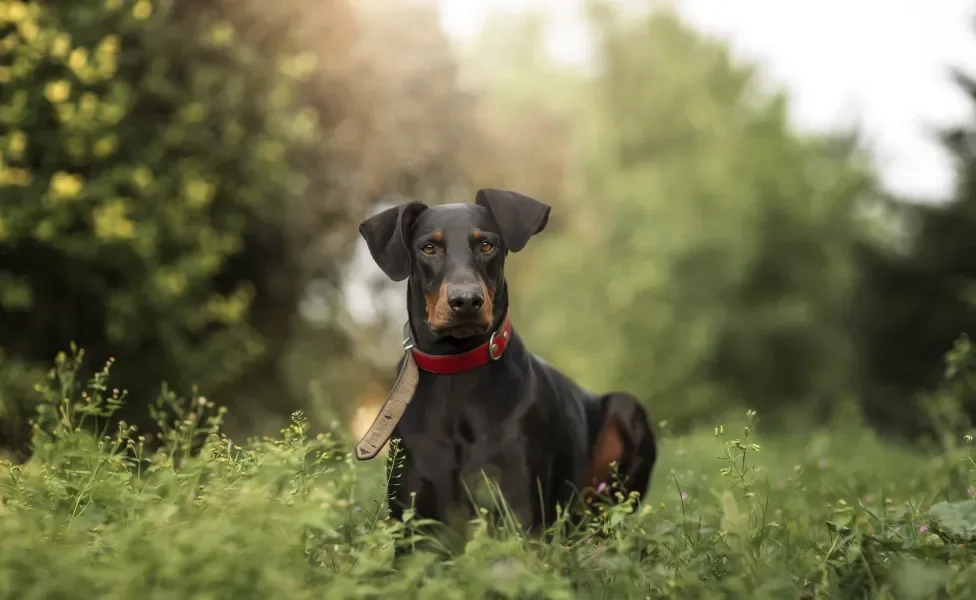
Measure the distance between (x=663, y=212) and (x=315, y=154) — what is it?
11.3 meters

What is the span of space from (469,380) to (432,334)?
273 mm

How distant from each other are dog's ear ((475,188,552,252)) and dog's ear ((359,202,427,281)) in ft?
1.22

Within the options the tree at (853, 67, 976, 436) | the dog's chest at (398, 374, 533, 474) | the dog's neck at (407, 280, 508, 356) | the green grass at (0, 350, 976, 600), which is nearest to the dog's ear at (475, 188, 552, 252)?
the dog's neck at (407, 280, 508, 356)

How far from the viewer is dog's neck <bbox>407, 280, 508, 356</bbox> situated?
13.9 ft

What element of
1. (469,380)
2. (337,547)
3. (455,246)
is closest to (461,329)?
(469,380)

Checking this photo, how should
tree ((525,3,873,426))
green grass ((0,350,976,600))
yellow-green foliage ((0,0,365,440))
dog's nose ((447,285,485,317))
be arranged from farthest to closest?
tree ((525,3,873,426)), yellow-green foliage ((0,0,365,440)), dog's nose ((447,285,485,317)), green grass ((0,350,976,600))

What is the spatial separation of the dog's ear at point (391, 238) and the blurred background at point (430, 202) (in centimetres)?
114

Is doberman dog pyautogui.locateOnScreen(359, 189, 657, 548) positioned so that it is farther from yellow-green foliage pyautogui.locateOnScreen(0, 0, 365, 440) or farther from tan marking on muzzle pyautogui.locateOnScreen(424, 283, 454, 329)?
yellow-green foliage pyautogui.locateOnScreen(0, 0, 365, 440)

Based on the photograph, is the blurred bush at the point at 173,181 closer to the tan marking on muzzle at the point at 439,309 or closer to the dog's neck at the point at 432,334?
the dog's neck at the point at 432,334

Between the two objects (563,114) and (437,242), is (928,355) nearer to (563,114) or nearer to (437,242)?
(563,114)

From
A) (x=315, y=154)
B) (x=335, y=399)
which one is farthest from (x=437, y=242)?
(x=335, y=399)

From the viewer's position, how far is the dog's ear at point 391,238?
4.34 m

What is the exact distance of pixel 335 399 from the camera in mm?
15047

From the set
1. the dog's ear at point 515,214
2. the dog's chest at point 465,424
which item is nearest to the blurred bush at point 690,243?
the dog's ear at point 515,214
